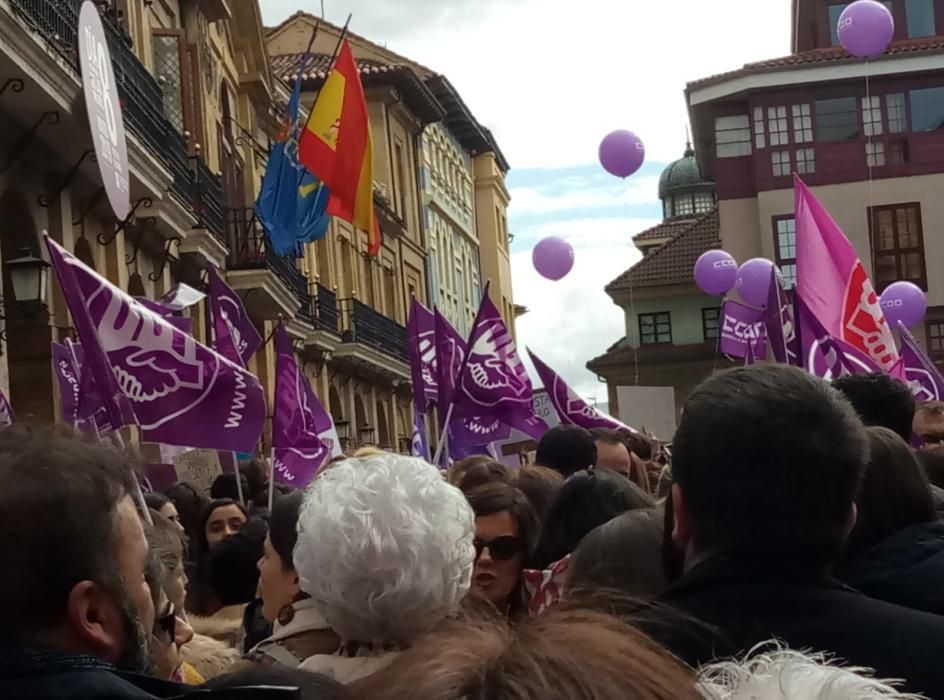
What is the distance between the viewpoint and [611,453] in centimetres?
801

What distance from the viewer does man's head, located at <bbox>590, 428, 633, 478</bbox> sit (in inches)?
313

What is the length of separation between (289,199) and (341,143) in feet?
7.38

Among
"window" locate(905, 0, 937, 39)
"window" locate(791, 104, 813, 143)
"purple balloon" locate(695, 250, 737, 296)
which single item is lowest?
"purple balloon" locate(695, 250, 737, 296)

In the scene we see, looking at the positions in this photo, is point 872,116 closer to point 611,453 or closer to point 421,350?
point 421,350

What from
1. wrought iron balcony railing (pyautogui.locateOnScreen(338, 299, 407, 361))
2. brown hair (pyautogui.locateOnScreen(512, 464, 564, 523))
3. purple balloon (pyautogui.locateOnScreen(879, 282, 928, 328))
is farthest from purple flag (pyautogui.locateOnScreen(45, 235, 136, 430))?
wrought iron balcony railing (pyautogui.locateOnScreen(338, 299, 407, 361))

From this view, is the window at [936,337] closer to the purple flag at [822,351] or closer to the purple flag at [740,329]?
the purple flag at [740,329]

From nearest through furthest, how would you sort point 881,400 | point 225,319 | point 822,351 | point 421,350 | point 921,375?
point 881,400 < point 225,319 < point 822,351 < point 421,350 < point 921,375

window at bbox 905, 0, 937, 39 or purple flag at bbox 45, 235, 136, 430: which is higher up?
window at bbox 905, 0, 937, 39

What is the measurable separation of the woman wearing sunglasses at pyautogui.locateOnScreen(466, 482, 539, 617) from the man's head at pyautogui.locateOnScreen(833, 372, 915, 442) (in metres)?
1.41

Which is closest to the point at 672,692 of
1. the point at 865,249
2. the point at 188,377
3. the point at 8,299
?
the point at 188,377

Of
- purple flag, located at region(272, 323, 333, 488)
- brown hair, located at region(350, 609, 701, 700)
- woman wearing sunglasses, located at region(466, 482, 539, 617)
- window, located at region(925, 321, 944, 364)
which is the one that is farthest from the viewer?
window, located at region(925, 321, 944, 364)

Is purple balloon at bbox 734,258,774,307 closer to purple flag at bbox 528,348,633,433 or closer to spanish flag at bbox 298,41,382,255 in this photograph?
spanish flag at bbox 298,41,382,255

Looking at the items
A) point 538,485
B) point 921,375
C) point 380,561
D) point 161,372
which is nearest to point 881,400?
point 538,485

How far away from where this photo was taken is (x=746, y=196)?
1750 inches
